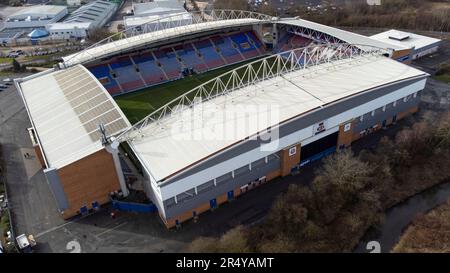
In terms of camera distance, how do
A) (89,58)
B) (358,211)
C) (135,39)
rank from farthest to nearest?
1. (135,39)
2. (89,58)
3. (358,211)

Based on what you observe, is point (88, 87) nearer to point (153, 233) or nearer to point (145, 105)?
point (145, 105)

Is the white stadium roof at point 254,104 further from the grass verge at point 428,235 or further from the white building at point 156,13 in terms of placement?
the white building at point 156,13

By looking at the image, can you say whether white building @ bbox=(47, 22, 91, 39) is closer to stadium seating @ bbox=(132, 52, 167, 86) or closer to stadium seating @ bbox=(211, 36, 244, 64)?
stadium seating @ bbox=(132, 52, 167, 86)

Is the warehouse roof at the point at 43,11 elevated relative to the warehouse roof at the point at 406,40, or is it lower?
elevated

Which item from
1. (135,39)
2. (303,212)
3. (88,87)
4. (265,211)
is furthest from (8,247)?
(135,39)

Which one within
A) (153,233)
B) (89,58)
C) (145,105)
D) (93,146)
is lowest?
(153,233)

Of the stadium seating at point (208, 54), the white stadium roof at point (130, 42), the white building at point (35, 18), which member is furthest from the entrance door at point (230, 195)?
the white building at point (35, 18)
